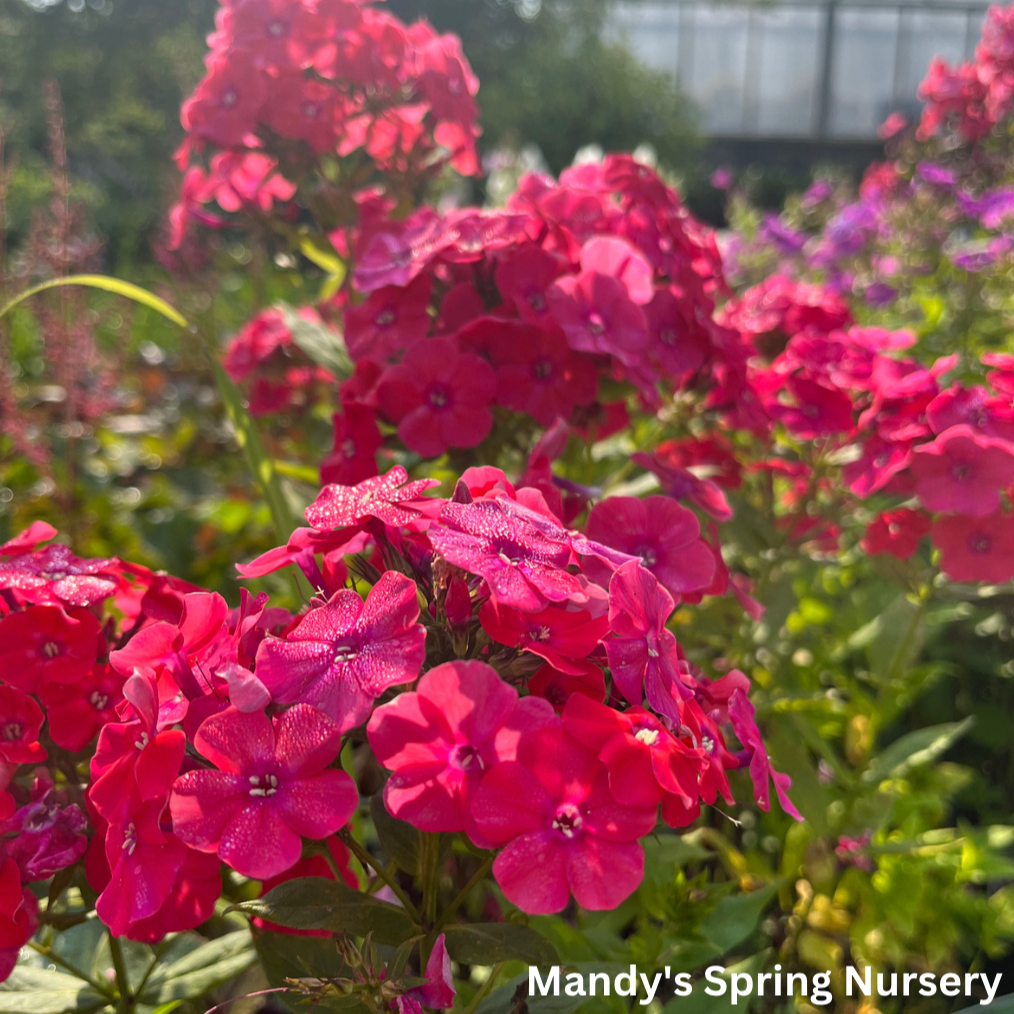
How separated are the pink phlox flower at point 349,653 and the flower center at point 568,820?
5.1 inches

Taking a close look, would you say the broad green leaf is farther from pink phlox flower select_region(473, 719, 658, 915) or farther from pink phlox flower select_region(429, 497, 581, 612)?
pink phlox flower select_region(429, 497, 581, 612)

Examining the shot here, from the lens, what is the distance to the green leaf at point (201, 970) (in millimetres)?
831

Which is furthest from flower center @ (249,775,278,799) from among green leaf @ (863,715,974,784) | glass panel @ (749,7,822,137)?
glass panel @ (749,7,822,137)

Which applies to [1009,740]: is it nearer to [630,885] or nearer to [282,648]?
[630,885]

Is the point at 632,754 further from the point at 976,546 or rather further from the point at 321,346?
the point at 321,346

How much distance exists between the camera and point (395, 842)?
2.25 ft

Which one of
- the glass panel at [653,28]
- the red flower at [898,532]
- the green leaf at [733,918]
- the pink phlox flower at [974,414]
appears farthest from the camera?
the glass panel at [653,28]

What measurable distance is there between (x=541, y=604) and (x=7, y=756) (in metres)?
0.44

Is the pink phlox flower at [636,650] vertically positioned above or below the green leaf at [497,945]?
above

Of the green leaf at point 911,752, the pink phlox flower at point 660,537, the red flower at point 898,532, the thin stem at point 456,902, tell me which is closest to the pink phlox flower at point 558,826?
the thin stem at point 456,902

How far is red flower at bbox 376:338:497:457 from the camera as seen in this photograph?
102cm

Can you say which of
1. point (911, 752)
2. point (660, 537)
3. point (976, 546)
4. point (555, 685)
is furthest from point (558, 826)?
point (911, 752)

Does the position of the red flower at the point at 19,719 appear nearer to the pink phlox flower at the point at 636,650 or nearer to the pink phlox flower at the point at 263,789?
the pink phlox flower at the point at 263,789

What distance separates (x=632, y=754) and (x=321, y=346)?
1.08 metres
